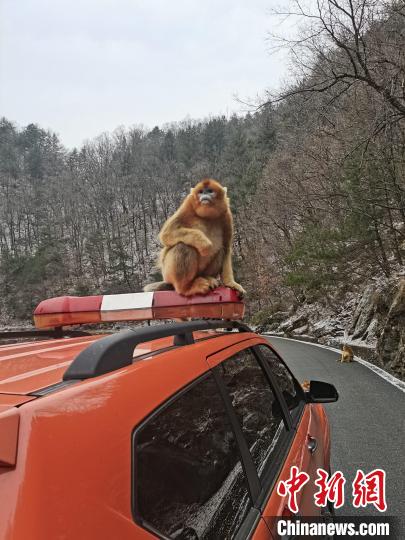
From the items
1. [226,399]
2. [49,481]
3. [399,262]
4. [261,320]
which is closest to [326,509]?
[226,399]

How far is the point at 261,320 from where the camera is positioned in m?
30.9

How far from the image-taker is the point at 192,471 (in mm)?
1293

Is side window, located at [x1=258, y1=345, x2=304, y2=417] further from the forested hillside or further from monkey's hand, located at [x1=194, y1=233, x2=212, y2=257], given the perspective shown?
the forested hillside

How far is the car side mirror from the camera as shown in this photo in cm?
304

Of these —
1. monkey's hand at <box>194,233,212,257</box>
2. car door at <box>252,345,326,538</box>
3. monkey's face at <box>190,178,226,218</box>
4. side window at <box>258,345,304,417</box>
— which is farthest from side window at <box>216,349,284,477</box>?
monkey's face at <box>190,178,226,218</box>

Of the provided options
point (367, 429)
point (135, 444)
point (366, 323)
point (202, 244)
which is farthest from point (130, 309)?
point (366, 323)

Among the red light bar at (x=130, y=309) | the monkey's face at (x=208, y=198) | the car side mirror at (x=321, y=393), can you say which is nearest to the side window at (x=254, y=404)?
the red light bar at (x=130, y=309)

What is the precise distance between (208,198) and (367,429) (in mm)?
4380

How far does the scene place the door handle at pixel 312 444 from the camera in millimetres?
2457

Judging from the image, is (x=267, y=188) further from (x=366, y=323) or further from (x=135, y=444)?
(x=135, y=444)

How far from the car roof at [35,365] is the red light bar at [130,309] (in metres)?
0.82

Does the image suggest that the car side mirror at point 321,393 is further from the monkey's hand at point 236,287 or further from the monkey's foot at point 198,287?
the monkey's foot at point 198,287

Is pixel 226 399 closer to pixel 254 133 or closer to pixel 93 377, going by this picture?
pixel 93 377

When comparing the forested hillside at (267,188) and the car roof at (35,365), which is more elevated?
the forested hillside at (267,188)
